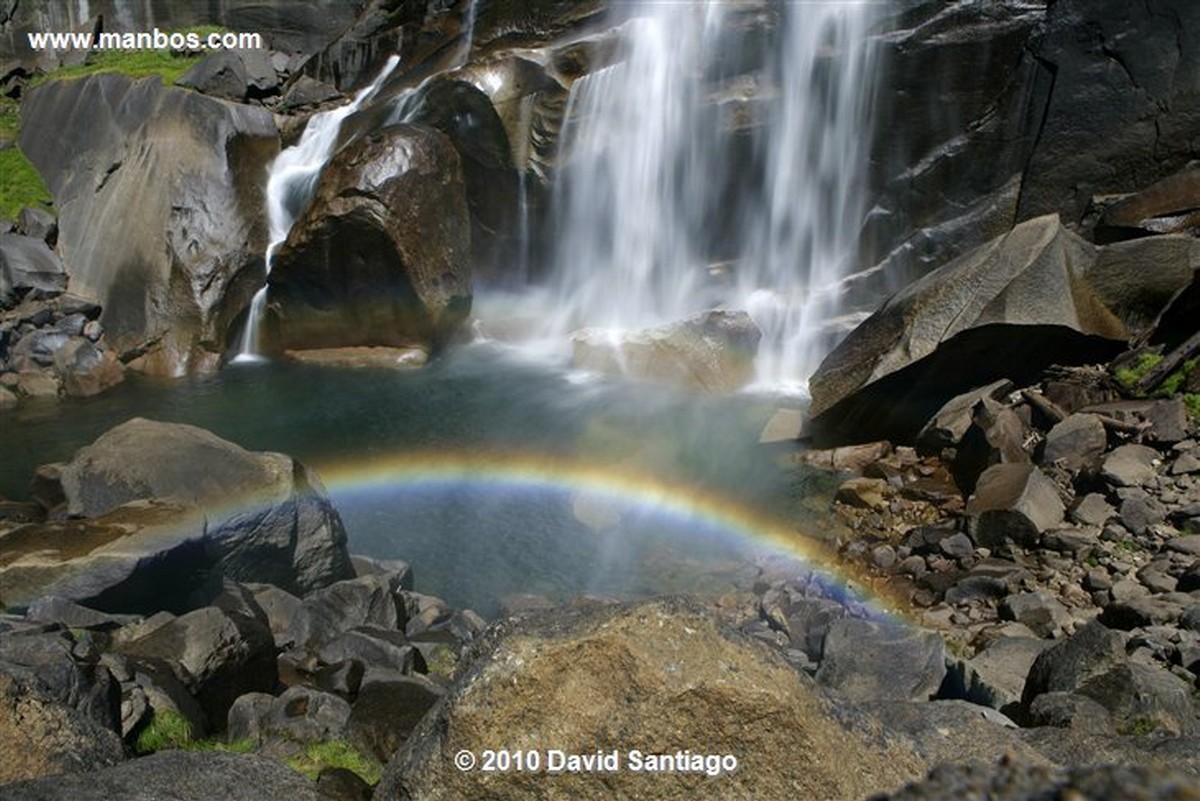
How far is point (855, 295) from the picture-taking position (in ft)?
59.6

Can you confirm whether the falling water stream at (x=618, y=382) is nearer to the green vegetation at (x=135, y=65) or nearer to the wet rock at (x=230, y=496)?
the wet rock at (x=230, y=496)

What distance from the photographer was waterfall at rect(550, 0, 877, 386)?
60.1 feet

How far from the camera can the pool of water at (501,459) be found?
1230 cm

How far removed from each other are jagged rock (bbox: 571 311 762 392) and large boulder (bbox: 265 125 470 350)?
389 centimetres

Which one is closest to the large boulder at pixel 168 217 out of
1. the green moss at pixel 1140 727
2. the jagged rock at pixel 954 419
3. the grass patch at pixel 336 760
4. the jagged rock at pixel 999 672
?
the jagged rock at pixel 954 419

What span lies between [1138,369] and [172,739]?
11.5m

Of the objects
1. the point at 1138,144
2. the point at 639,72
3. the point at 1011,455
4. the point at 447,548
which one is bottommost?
the point at 447,548

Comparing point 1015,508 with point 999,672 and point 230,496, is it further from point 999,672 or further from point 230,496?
point 230,496

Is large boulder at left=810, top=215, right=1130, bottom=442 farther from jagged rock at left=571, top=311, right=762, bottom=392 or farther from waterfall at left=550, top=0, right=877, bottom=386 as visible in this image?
waterfall at left=550, top=0, right=877, bottom=386

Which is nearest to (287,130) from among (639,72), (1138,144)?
(639,72)

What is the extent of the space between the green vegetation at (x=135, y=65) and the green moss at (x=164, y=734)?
20.3m

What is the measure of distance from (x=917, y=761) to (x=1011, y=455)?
834 centimetres

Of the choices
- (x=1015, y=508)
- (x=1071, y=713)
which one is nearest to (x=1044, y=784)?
(x=1071, y=713)

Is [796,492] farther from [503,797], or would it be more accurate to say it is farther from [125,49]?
[125,49]
